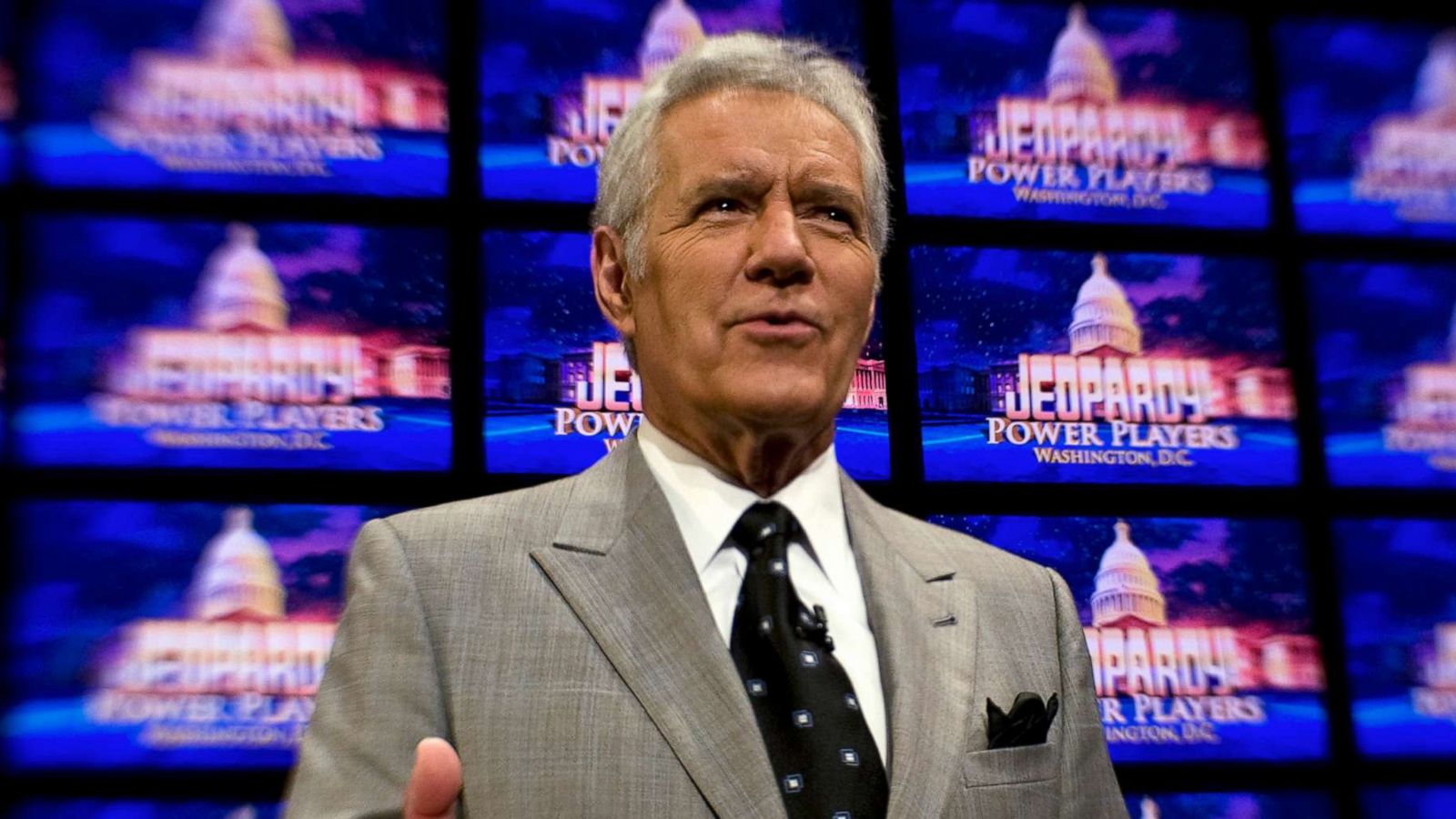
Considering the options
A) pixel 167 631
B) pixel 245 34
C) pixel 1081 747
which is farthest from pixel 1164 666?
pixel 245 34

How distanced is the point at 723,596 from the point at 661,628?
125 millimetres

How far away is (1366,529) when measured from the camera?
3152mm

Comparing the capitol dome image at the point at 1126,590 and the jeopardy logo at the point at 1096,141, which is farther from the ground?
the jeopardy logo at the point at 1096,141

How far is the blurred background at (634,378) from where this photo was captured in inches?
107

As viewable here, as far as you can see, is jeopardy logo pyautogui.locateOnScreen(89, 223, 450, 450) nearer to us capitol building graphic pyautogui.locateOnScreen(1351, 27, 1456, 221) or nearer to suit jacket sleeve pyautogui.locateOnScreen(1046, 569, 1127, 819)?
suit jacket sleeve pyautogui.locateOnScreen(1046, 569, 1127, 819)

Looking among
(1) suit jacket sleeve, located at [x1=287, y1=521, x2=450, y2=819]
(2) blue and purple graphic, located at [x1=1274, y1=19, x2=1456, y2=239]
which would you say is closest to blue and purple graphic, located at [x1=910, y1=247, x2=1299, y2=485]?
(2) blue and purple graphic, located at [x1=1274, y1=19, x2=1456, y2=239]

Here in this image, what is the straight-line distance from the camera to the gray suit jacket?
1.38 meters

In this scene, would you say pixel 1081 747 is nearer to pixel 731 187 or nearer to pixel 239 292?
pixel 731 187

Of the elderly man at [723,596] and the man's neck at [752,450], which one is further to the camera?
the man's neck at [752,450]

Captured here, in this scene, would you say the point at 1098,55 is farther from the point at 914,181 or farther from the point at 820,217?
the point at 820,217

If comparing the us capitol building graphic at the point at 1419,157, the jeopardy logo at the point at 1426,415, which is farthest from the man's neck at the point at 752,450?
the us capitol building graphic at the point at 1419,157

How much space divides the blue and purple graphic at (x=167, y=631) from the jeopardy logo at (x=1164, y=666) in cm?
159

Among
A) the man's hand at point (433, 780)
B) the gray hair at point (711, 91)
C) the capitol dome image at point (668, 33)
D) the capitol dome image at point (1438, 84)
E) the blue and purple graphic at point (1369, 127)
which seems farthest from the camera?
the capitol dome image at point (1438, 84)

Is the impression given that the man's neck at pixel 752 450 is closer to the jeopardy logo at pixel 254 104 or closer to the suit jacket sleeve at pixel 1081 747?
the suit jacket sleeve at pixel 1081 747
